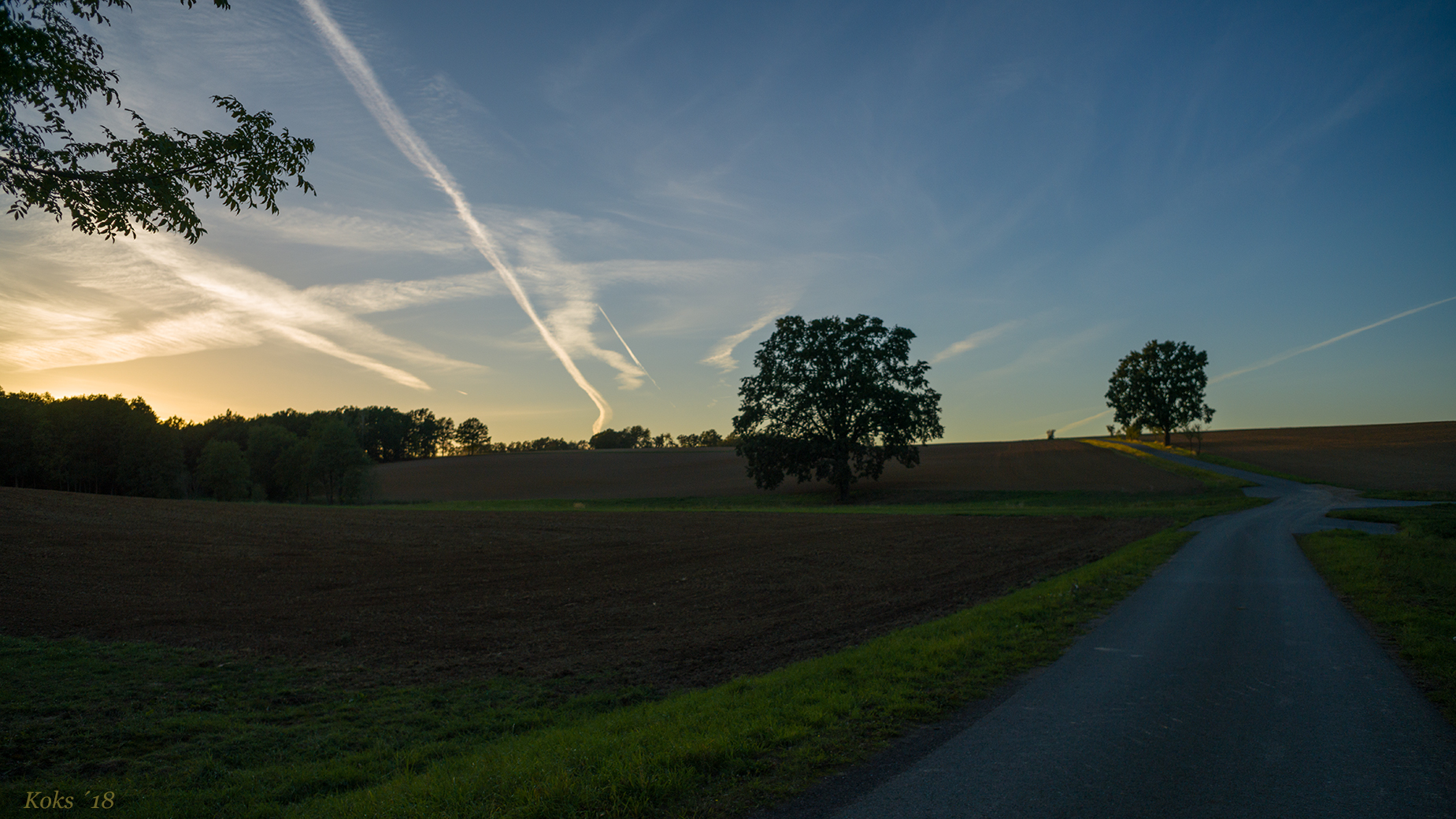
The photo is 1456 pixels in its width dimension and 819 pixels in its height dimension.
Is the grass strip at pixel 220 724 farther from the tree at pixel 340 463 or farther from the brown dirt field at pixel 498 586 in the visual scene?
the tree at pixel 340 463

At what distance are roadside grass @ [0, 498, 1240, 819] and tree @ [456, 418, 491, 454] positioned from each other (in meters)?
172

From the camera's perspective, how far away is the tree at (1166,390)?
3659 inches

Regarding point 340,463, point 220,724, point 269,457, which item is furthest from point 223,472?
point 220,724

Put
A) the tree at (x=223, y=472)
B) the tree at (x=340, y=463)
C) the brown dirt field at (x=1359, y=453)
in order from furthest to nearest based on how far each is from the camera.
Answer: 1. the tree at (x=223, y=472)
2. the tree at (x=340, y=463)
3. the brown dirt field at (x=1359, y=453)

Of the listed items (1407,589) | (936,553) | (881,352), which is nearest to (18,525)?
(936,553)

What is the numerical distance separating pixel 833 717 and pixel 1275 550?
21213 mm

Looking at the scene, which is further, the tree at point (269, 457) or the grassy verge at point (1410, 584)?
the tree at point (269, 457)

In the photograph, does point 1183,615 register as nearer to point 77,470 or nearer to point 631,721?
point 631,721

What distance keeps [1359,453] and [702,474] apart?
72.3m

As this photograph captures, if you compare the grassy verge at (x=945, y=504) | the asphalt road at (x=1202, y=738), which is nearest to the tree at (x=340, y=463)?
the grassy verge at (x=945, y=504)

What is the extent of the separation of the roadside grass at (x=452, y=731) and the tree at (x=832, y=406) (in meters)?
44.4

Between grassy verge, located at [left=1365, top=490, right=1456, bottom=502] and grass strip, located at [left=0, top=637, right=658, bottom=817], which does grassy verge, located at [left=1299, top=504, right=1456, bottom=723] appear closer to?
grass strip, located at [left=0, top=637, right=658, bottom=817]

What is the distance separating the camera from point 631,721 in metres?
6.91

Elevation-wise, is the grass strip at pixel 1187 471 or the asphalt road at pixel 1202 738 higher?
the grass strip at pixel 1187 471
